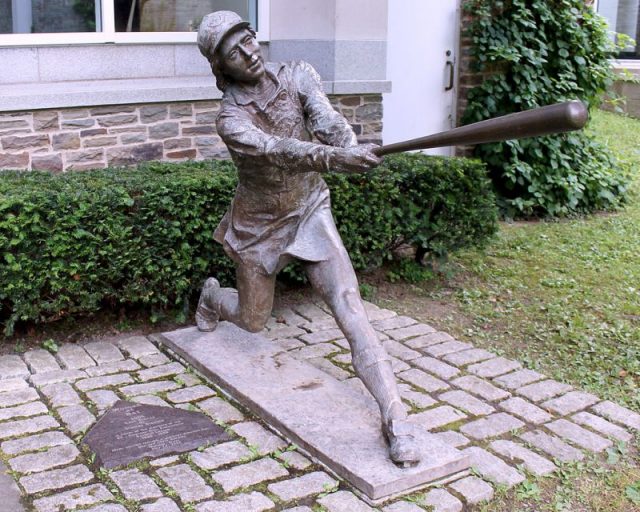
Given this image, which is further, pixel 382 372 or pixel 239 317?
pixel 239 317

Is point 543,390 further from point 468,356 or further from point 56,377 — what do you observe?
point 56,377

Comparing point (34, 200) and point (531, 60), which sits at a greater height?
point (531, 60)

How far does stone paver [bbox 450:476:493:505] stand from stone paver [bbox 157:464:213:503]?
109 cm

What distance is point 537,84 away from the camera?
29.6ft

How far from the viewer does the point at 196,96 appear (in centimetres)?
752

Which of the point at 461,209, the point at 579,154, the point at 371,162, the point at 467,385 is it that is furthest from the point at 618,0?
the point at 371,162

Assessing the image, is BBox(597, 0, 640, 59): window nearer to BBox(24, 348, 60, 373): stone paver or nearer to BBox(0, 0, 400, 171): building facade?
BBox(0, 0, 400, 171): building facade

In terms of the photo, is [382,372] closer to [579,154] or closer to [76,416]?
[76,416]

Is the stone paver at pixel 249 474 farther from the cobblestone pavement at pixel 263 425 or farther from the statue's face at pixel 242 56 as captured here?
the statue's face at pixel 242 56

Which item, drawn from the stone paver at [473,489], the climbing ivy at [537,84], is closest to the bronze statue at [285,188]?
the stone paver at [473,489]

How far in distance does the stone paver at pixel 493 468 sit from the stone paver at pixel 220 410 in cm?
118

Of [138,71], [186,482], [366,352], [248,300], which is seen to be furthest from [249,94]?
[138,71]

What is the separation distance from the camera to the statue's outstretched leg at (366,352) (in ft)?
12.3

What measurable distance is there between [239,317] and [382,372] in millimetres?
1152
